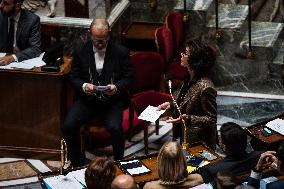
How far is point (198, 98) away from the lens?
17.9 feet

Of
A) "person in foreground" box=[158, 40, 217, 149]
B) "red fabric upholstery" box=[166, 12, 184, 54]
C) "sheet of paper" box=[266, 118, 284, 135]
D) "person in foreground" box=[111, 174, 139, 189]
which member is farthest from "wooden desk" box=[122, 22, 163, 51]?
"person in foreground" box=[111, 174, 139, 189]

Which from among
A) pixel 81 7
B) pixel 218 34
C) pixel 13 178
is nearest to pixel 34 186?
pixel 13 178

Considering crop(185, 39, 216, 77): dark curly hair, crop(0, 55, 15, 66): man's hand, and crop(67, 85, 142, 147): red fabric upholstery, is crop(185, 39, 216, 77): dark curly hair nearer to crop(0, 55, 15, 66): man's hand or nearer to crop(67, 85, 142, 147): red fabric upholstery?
crop(67, 85, 142, 147): red fabric upholstery

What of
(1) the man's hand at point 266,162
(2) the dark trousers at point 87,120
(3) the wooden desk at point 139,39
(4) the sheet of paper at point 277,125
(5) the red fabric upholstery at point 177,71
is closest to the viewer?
(1) the man's hand at point 266,162

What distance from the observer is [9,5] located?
645cm

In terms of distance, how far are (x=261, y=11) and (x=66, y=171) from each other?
4.23 metres

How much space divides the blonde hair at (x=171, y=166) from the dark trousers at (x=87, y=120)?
1755mm

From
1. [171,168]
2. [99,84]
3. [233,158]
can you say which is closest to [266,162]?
[233,158]

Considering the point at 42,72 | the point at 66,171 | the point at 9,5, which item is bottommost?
the point at 66,171

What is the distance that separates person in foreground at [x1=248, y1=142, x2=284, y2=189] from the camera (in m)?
4.30

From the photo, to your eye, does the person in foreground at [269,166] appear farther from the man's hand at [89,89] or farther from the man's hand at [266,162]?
the man's hand at [89,89]

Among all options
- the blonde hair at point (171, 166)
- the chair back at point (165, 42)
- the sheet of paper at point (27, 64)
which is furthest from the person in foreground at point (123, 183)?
the chair back at point (165, 42)

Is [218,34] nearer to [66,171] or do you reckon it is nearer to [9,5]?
[9,5]

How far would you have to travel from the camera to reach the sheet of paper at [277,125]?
551 centimetres
